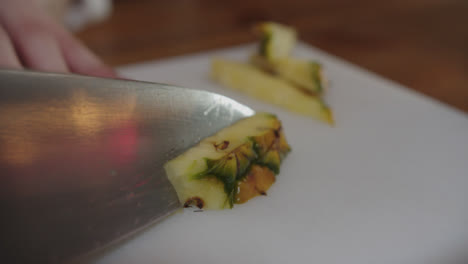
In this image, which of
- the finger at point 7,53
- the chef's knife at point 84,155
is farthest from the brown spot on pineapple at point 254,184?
the finger at point 7,53

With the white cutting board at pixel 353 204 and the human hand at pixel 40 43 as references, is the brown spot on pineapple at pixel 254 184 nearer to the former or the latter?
the white cutting board at pixel 353 204

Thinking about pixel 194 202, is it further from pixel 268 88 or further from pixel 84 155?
pixel 268 88

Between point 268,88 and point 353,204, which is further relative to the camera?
point 268,88

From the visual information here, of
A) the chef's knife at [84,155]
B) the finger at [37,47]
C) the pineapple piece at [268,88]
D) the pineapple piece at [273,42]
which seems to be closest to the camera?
the chef's knife at [84,155]

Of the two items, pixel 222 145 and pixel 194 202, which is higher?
pixel 222 145

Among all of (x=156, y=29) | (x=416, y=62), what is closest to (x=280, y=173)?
(x=416, y=62)

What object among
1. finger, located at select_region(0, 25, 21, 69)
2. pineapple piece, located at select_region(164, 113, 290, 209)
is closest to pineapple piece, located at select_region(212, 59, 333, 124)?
pineapple piece, located at select_region(164, 113, 290, 209)

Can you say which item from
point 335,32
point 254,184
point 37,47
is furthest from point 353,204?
point 335,32
